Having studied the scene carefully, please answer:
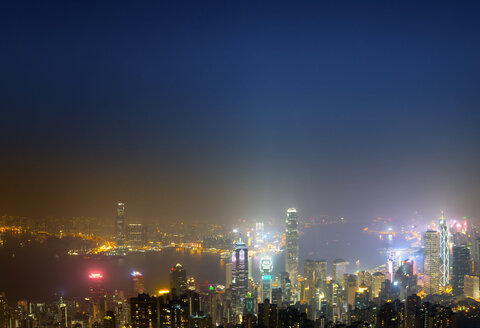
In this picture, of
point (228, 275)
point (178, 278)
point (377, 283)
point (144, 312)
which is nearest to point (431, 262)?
point (377, 283)

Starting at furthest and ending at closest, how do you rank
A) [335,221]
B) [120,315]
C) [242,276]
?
[335,221]
[242,276]
[120,315]

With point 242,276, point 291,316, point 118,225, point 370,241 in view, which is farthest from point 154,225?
point 370,241

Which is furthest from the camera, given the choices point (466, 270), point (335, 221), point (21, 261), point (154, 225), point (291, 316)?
point (335, 221)

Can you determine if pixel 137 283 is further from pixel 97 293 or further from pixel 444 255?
pixel 444 255

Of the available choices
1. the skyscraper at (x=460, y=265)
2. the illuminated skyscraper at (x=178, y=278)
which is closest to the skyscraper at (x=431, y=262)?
the skyscraper at (x=460, y=265)

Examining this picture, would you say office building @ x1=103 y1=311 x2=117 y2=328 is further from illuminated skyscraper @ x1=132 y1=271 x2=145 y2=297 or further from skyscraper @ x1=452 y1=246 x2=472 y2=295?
skyscraper @ x1=452 y1=246 x2=472 y2=295

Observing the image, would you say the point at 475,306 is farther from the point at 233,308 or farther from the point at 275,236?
the point at 275,236

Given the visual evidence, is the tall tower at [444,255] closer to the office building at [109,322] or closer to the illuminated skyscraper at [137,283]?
the illuminated skyscraper at [137,283]
